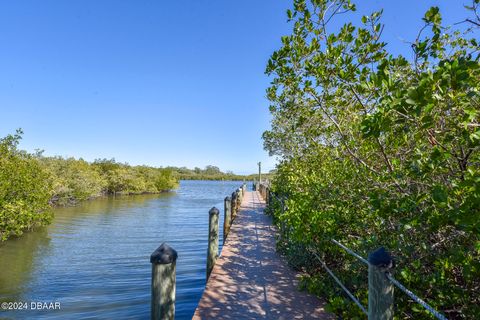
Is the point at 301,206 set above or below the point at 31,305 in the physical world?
above

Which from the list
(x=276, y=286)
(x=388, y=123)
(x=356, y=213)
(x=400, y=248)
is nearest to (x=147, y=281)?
(x=276, y=286)

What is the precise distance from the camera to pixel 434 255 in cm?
331

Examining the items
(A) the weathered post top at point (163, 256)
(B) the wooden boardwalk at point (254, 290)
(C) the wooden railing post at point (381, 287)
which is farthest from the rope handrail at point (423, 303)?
(B) the wooden boardwalk at point (254, 290)

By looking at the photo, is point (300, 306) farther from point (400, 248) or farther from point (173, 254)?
point (173, 254)

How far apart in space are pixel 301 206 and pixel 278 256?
2361 millimetres

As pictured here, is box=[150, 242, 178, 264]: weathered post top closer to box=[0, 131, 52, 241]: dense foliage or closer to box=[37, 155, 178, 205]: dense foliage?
box=[0, 131, 52, 241]: dense foliage

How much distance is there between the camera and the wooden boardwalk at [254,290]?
4324 mm

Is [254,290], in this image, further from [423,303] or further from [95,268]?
[95,268]

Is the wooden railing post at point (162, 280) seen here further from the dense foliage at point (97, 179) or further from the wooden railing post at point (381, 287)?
the dense foliage at point (97, 179)

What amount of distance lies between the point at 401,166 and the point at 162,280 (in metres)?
3.00

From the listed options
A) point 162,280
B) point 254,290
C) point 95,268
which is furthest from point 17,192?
point 162,280

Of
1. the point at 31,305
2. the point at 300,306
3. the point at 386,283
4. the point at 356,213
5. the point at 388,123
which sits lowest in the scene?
the point at 31,305

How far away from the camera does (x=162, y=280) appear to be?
3.11 metres

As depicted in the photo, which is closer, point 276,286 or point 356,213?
point 356,213
